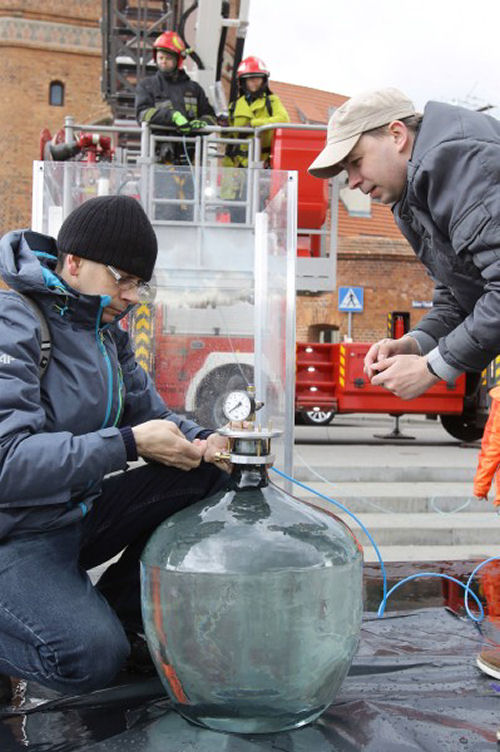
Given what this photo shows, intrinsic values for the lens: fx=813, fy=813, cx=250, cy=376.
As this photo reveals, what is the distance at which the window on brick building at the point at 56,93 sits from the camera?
74.1 ft

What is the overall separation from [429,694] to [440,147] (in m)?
1.41

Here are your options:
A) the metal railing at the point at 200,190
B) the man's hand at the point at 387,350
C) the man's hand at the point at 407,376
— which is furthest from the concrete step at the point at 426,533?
the man's hand at the point at 407,376

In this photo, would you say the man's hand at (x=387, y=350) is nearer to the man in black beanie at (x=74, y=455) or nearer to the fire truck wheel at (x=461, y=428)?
the man in black beanie at (x=74, y=455)

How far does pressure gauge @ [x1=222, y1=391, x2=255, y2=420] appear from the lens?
1931 millimetres

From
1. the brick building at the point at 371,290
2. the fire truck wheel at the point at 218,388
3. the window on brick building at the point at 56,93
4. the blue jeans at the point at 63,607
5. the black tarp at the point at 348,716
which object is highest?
the window on brick building at the point at 56,93

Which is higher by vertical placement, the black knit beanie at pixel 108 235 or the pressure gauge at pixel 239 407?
the black knit beanie at pixel 108 235

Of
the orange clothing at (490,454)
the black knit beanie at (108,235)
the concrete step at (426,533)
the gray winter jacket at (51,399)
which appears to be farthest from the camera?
the concrete step at (426,533)

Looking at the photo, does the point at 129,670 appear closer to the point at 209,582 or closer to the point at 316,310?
the point at 209,582

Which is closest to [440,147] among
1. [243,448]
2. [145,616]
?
[243,448]

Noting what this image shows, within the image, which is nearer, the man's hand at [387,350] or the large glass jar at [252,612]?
the large glass jar at [252,612]

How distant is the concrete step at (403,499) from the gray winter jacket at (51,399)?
378 cm

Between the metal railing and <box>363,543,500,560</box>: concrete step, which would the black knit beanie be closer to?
<box>363,543,500,560</box>: concrete step

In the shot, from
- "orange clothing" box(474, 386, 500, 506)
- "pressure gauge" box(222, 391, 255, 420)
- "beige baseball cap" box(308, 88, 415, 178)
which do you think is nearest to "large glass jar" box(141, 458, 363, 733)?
"pressure gauge" box(222, 391, 255, 420)

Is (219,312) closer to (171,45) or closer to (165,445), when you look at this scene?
(171,45)
